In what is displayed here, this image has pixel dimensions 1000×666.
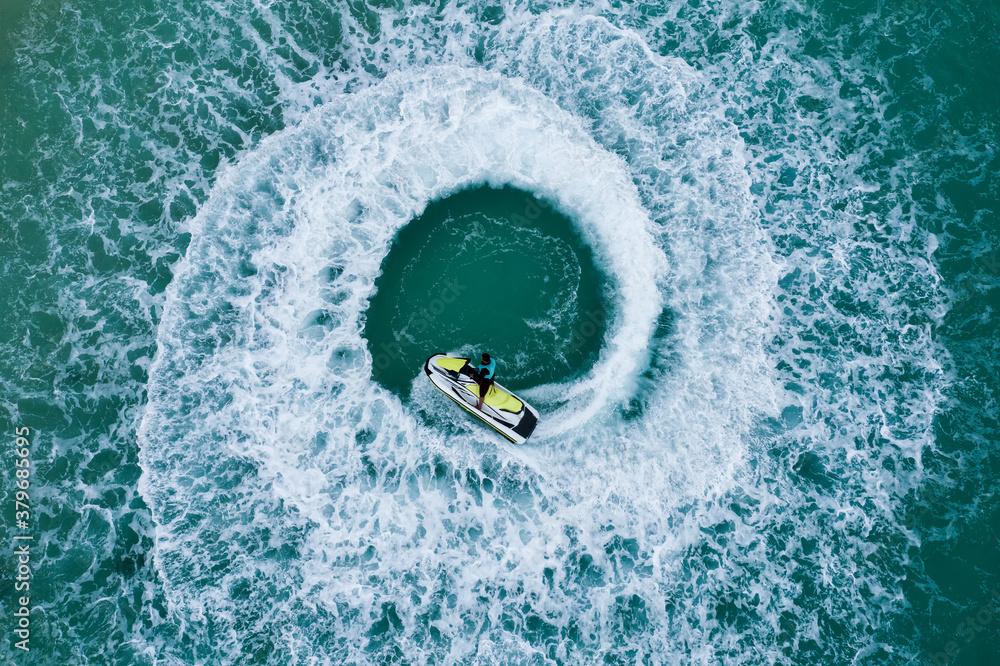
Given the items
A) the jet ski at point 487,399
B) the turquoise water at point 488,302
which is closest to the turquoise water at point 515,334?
the turquoise water at point 488,302

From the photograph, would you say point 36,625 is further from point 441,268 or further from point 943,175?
point 943,175

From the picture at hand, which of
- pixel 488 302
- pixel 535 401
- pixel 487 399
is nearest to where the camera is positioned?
pixel 487 399

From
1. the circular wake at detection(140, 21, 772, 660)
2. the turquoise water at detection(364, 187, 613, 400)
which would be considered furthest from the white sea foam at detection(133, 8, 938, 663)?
the turquoise water at detection(364, 187, 613, 400)

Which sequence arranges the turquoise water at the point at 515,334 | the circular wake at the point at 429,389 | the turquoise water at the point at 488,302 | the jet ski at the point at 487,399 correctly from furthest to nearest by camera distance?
the turquoise water at the point at 488,302
the jet ski at the point at 487,399
the circular wake at the point at 429,389
the turquoise water at the point at 515,334

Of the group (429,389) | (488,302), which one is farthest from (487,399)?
(488,302)

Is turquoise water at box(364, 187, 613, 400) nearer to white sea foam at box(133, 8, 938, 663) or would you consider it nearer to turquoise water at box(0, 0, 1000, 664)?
turquoise water at box(0, 0, 1000, 664)

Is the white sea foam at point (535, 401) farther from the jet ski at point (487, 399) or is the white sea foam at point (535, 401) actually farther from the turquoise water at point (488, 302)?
the jet ski at point (487, 399)

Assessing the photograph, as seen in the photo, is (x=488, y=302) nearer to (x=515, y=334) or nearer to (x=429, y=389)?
(x=515, y=334)
